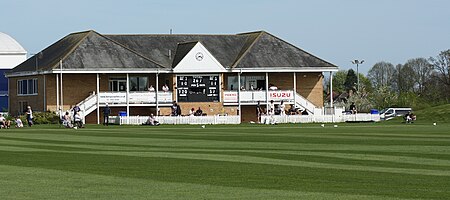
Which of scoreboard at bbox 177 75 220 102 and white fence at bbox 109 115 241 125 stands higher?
scoreboard at bbox 177 75 220 102

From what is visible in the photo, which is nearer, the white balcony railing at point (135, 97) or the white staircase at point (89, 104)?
the white staircase at point (89, 104)

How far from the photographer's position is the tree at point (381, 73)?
18638cm

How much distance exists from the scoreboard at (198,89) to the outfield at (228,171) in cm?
4542

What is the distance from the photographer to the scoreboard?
8044cm

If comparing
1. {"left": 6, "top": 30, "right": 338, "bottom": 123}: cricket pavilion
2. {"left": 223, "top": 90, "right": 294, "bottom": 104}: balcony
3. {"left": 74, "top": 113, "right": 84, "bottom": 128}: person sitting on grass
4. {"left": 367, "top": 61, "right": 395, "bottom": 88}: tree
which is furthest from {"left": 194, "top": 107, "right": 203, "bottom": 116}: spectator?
{"left": 367, "top": 61, "right": 395, "bottom": 88}: tree

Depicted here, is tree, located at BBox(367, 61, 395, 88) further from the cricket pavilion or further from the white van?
the cricket pavilion

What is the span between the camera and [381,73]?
622ft

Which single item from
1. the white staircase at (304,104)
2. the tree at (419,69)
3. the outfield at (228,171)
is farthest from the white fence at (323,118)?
the tree at (419,69)

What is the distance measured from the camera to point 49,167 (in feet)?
77.0

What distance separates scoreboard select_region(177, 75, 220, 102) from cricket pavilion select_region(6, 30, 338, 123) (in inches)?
3.0

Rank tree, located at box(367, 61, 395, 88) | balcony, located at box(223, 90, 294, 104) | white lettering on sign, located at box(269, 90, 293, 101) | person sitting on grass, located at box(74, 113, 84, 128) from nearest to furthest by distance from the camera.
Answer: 1. person sitting on grass, located at box(74, 113, 84, 128)
2. balcony, located at box(223, 90, 294, 104)
3. white lettering on sign, located at box(269, 90, 293, 101)
4. tree, located at box(367, 61, 395, 88)

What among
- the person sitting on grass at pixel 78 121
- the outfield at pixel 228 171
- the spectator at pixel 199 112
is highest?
the spectator at pixel 199 112

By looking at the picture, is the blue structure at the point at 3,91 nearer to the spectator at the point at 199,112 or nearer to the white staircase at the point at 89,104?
the white staircase at the point at 89,104

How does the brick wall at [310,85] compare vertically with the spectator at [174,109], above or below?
above
